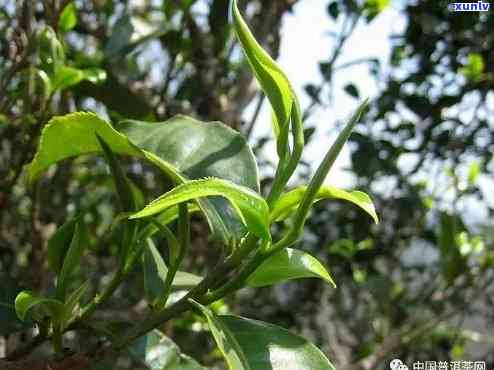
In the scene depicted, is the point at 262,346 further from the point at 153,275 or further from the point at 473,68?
the point at 473,68

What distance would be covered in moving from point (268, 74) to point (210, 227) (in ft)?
0.64

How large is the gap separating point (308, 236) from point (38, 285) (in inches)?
58.0

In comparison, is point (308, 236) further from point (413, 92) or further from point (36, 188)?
point (36, 188)

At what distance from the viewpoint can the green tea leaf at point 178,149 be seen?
697 millimetres

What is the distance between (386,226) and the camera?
2.55 meters

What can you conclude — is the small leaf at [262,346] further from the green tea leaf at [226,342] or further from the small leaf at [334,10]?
the small leaf at [334,10]

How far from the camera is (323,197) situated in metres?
0.62

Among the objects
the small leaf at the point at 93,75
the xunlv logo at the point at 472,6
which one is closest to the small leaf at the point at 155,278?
Answer: the small leaf at the point at 93,75

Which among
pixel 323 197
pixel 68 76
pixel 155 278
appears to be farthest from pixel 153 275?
pixel 68 76

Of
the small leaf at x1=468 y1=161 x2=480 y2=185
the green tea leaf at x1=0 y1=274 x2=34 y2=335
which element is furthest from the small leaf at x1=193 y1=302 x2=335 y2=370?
the small leaf at x1=468 y1=161 x2=480 y2=185

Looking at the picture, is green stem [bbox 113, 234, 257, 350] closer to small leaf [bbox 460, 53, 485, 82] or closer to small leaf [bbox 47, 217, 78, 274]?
small leaf [bbox 47, 217, 78, 274]

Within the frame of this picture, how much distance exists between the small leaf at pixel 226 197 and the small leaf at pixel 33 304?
0.53 feet

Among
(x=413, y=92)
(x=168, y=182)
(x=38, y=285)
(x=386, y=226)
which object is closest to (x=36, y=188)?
(x=38, y=285)

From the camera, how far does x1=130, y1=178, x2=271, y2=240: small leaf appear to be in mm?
516
